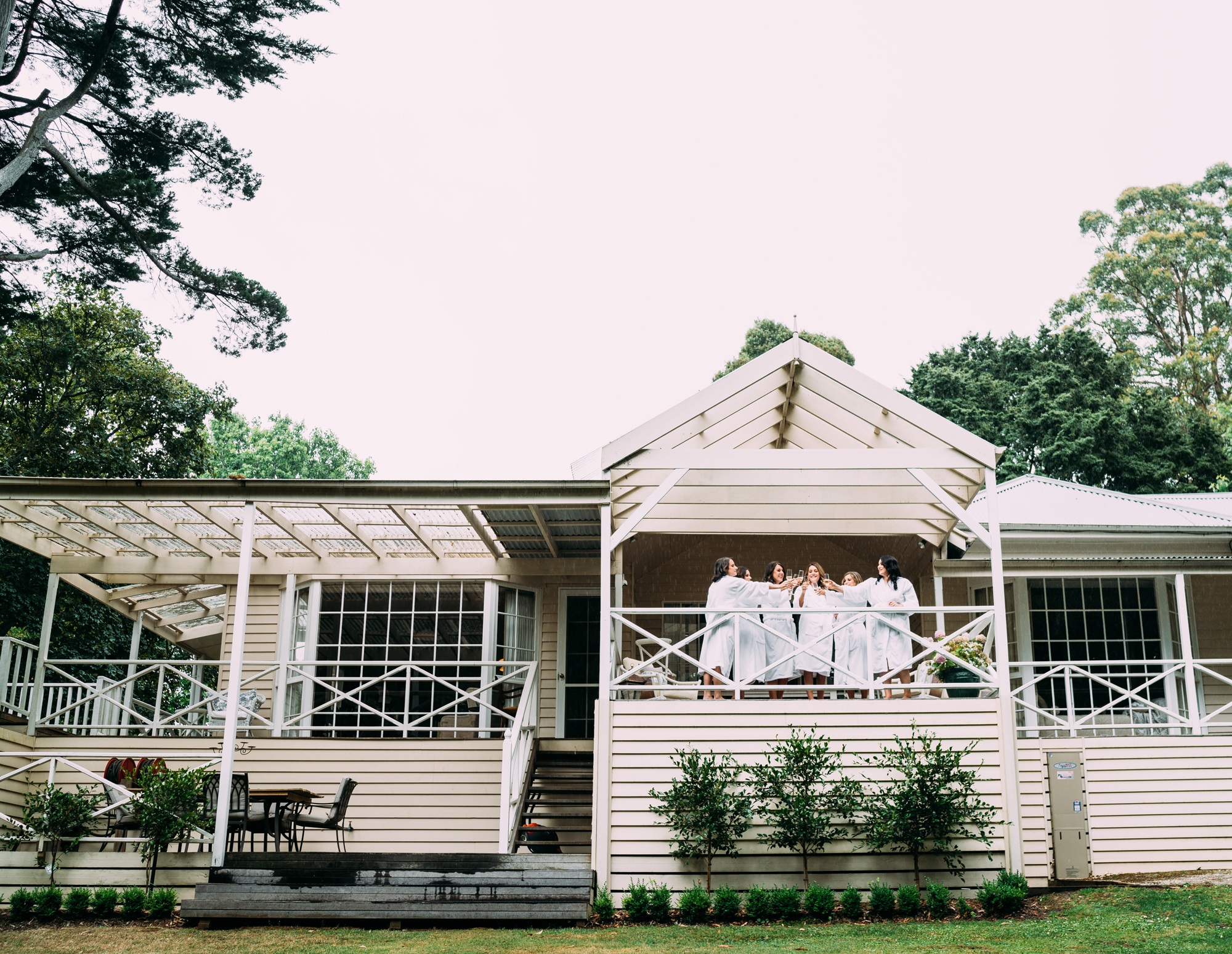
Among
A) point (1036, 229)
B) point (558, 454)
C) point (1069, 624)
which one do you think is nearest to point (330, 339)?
point (558, 454)

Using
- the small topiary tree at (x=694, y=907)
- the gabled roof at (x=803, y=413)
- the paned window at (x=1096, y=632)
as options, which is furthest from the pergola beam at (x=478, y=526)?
the paned window at (x=1096, y=632)

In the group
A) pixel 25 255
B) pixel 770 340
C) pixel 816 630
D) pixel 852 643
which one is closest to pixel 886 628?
pixel 852 643

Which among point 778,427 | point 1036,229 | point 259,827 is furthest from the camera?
point 1036,229

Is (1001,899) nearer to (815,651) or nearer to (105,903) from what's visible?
(815,651)

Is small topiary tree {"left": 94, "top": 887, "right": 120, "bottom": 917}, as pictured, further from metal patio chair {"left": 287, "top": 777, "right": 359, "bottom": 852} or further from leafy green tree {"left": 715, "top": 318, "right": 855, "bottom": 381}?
leafy green tree {"left": 715, "top": 318, "right": 855, "bottom": 381}

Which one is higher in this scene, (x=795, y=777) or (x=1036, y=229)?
(x=1036, y=229)

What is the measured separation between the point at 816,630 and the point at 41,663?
8902 millimetres

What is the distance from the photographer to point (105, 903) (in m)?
8.94

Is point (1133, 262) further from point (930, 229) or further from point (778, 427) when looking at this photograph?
point (778, 427)

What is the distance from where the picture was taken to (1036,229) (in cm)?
→ 4450

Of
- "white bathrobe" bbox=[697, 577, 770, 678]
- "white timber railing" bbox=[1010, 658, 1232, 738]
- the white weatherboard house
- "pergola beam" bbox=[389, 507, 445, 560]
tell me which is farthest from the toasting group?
"white timber railing" bbox=[1010, 658, 1232, 738]

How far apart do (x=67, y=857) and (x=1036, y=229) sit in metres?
43.6

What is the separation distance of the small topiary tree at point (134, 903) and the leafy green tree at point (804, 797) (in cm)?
519

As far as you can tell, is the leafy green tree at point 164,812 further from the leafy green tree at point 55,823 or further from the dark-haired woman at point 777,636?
the dark-haired woman at point 777,636
